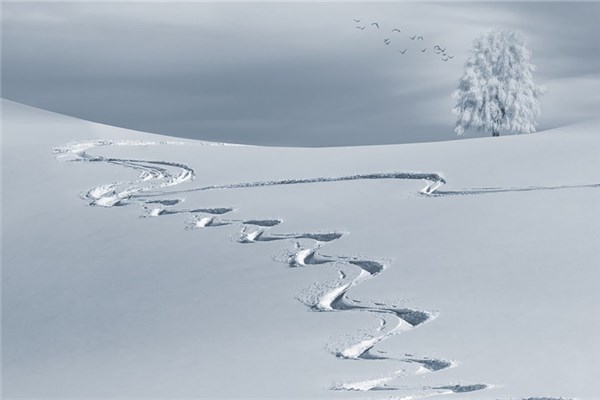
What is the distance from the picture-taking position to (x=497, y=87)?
4038 cm

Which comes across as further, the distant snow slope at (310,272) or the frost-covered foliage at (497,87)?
the frost-covered foliage at (497,87)

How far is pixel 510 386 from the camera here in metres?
9.50

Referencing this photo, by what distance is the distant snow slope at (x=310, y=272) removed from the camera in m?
10.6

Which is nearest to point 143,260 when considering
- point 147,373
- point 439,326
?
point 147,373

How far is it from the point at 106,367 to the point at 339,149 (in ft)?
38.8

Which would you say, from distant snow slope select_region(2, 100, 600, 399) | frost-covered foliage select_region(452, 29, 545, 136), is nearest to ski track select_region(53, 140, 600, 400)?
distant snow slope select_region(2, 100, 600, 399)

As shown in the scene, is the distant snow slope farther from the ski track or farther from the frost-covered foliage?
the frost-covered foliage

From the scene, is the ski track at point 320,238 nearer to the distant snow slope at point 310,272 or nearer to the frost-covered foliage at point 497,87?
the distant snow slope at point 310,272

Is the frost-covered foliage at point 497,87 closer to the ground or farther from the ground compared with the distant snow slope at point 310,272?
farther from the ground

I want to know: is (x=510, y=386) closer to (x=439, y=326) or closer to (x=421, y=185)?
(x=439, y=326)

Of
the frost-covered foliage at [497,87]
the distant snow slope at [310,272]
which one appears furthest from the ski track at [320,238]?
the frost-covered foliage at [497,87]

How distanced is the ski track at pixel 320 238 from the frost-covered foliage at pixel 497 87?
18564 mm

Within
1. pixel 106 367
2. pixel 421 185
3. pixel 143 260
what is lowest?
pixel 106 367

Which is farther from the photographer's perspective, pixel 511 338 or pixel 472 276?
pixel 472 276
